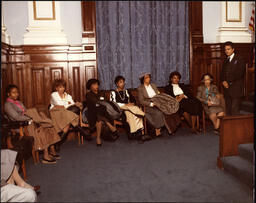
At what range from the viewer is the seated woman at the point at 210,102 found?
517 cm

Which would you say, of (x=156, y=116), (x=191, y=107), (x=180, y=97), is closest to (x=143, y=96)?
(x=156, y=116)

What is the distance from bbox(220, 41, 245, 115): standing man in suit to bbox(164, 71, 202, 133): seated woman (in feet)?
1.96

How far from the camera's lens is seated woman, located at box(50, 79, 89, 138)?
423 centimetres

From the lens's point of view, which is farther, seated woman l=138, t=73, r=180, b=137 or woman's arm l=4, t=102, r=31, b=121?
seated woman l=138, t=73, r=180, b=137

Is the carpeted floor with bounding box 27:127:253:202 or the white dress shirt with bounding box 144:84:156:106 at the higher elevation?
the white dress shirt with bounding box 144:84:156:106

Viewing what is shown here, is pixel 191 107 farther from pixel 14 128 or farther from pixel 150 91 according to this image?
pixel 14 128

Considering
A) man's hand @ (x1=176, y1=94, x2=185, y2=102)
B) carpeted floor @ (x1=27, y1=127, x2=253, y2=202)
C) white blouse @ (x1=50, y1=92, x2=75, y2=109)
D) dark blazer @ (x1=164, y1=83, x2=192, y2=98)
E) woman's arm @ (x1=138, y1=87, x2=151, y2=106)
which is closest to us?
carpeted floor @ (x1=27, y1=127, x2=253, y2=202)

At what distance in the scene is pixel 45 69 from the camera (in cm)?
536

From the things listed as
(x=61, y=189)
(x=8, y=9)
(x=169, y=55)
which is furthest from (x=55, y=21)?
A: (x=61, y=189)

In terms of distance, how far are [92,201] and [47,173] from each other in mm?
1007

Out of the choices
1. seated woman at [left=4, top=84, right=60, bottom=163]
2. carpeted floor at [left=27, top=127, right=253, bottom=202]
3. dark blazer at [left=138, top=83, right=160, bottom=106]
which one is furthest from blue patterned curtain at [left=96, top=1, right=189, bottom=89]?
seated woman at [left=4, top=84, right=60, bottom=163]

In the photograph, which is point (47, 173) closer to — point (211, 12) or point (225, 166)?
point (225, 166)

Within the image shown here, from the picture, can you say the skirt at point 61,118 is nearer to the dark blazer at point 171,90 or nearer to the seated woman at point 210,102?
the dark blazer at point 171,90

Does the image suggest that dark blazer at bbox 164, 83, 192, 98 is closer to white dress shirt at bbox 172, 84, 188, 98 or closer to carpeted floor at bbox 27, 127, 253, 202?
white dress shirt at bbox 172, 84, 188, 98
